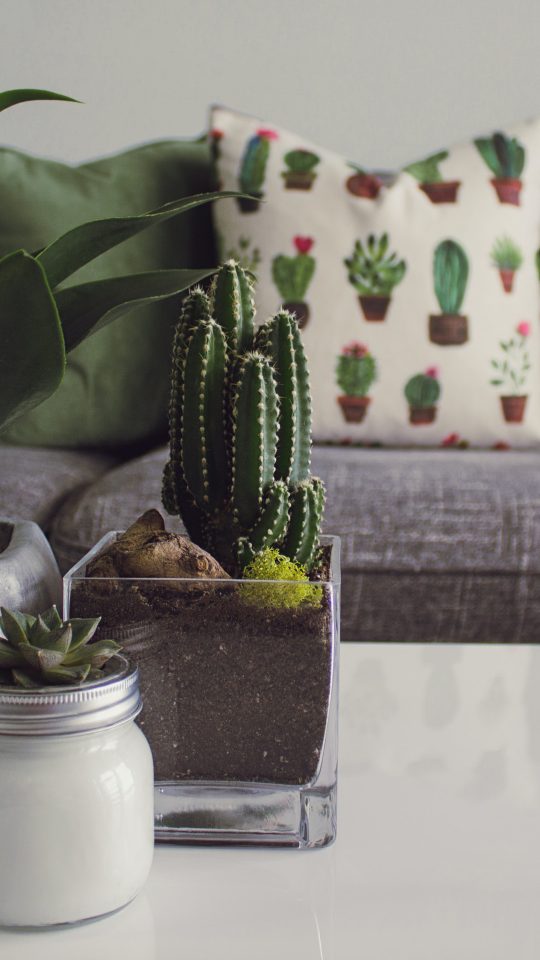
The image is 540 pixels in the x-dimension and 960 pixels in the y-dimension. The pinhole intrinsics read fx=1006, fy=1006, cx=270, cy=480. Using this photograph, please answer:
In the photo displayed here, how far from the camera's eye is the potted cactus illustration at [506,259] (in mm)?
1698

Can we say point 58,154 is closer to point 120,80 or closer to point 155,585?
point 120,80

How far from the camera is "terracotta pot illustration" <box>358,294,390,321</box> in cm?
167

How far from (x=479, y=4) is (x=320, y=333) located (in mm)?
1090

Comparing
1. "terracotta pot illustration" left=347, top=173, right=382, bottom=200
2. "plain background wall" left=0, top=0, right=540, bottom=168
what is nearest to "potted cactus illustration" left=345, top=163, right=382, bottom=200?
"terracotta pot illustration" left=347, top=173, right=382, bottom=200

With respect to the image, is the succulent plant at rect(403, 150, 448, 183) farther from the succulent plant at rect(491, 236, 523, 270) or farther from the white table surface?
the white table surface

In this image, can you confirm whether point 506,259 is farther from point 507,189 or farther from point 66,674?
point 66,674

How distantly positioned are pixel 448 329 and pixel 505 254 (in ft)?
0.55

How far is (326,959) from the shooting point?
15.9 inches

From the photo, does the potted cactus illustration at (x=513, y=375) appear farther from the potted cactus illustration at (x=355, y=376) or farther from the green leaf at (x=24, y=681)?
the green leaf at (x=24, y=681)

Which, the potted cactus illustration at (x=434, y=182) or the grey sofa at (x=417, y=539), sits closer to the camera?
the grey sofa at (x=417, y=539)

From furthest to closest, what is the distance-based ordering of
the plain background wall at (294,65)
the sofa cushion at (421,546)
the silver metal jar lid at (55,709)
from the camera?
the plain background wall at (294,65) → the sofa cushion at (421,546) → the silver metal jar lid at (55,709)

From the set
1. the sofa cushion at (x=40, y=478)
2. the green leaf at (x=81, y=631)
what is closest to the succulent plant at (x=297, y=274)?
the sofa cushion at (x=40, y=478)

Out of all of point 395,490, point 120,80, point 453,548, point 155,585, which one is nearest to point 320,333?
point 395,490

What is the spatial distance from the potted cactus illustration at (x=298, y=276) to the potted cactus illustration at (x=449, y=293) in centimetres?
21
